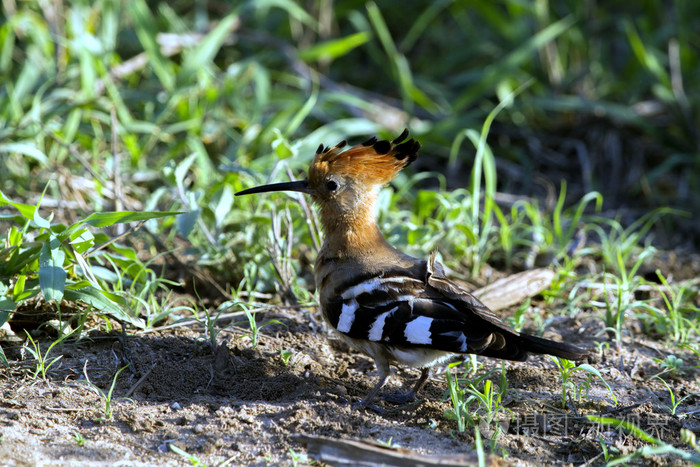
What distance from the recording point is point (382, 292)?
3035mm

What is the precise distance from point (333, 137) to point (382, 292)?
220 centimetres

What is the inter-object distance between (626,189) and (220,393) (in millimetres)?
3629

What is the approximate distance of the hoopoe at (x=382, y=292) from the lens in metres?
2.79

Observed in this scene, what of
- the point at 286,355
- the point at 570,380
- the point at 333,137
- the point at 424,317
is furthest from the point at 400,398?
the point at 333,137

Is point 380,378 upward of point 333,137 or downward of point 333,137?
downward

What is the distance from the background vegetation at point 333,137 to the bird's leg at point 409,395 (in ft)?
2.76

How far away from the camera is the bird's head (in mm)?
3359

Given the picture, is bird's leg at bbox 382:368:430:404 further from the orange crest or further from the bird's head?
the orange crest

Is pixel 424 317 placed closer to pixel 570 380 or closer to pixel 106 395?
pixel 570 380

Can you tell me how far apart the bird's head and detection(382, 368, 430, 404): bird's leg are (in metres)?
0.75

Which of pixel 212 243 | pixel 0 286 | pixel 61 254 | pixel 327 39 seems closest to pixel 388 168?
pixel 212 243

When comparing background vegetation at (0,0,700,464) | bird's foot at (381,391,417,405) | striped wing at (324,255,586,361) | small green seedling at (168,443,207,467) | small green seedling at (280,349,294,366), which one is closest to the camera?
small green seedling at (168,443,207,467)

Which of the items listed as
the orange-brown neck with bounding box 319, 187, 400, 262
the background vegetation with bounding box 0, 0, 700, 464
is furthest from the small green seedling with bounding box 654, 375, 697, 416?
the orange-brown neck with bounding box 319, 187, 400, 262

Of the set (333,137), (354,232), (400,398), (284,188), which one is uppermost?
(333,137)
